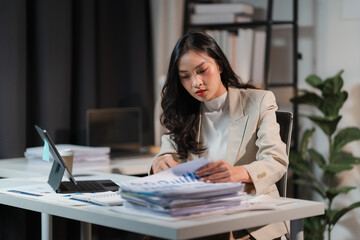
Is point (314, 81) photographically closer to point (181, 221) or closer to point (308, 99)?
point (308, 99)

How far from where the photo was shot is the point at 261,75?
3.80 metres

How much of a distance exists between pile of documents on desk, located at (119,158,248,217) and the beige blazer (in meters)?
0.25

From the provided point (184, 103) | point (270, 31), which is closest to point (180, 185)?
point (184, 103)

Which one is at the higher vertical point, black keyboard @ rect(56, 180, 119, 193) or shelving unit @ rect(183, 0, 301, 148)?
shelving unit @ rect(183, 0, 301, 148)

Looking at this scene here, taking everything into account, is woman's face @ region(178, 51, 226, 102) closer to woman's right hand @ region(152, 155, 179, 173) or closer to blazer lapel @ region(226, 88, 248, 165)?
blazer lapel @ region(226, 88, 248, 165)

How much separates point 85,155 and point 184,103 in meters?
0.83

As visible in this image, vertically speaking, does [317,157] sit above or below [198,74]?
below

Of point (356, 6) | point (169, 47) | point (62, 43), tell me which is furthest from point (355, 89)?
point (62, 43)

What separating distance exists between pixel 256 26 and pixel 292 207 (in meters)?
2.44

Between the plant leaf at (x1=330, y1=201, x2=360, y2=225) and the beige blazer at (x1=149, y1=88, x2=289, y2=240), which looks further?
the plant leaf at (x1=330, y1=201, x2=360, y2=225)

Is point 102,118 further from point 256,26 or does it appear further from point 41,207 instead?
point 41,207

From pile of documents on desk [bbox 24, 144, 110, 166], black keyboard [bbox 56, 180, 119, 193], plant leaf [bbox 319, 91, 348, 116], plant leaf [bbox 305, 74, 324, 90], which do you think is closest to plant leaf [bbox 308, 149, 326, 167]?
plant leaf [bbox 319, 91, 348, 116]

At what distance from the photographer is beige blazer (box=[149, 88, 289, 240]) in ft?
6.62

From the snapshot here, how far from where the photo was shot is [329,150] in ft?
11.8
